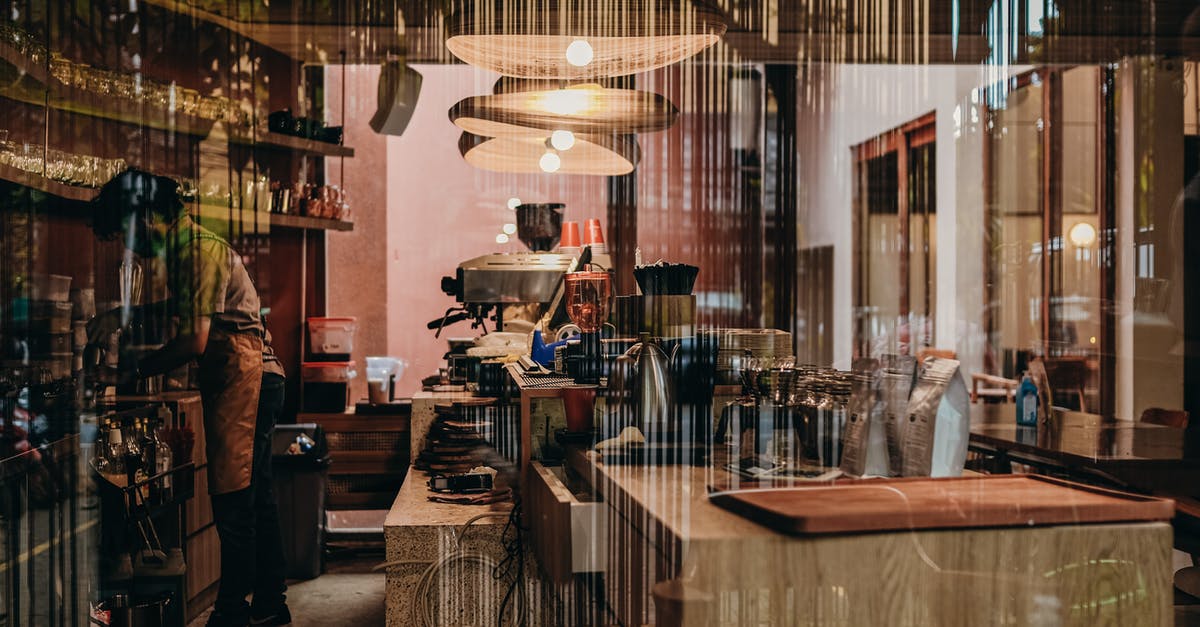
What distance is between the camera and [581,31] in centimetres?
193

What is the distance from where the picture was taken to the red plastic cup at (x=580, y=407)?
1.78 m

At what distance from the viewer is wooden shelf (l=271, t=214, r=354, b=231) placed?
12.0 feet

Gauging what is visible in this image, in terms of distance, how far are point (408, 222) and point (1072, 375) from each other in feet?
10.9

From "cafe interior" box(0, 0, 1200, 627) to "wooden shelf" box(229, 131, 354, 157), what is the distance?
5 cm

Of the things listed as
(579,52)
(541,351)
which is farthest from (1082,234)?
(579,52)

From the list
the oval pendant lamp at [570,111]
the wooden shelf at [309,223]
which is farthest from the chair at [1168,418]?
the wooden shelf at [309,223]

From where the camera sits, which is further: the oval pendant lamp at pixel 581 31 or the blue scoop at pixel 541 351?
the blue scoop at pixel 541 351

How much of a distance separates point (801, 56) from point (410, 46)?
1.94 metres

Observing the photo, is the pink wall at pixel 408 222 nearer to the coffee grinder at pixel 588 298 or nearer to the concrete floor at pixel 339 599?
the concrete floor at pixel 339 599

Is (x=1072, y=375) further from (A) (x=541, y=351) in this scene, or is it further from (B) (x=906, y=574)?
(B) (x=906, y=574)

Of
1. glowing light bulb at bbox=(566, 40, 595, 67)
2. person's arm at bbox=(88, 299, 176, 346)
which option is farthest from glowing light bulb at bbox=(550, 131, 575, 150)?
person's arm at bbox=(88, 299, 176, 346)

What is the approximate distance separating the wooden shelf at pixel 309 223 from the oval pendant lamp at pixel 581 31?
186 cm

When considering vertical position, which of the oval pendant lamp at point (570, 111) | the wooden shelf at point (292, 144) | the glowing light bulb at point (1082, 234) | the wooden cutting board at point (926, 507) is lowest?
the wooden cutting board at point (926, 507)

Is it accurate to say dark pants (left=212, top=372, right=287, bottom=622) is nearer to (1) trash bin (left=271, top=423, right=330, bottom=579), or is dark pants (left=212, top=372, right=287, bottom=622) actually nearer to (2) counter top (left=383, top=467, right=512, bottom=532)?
(1) trash bin (left=271, top=423, right=330, bottom=579)
